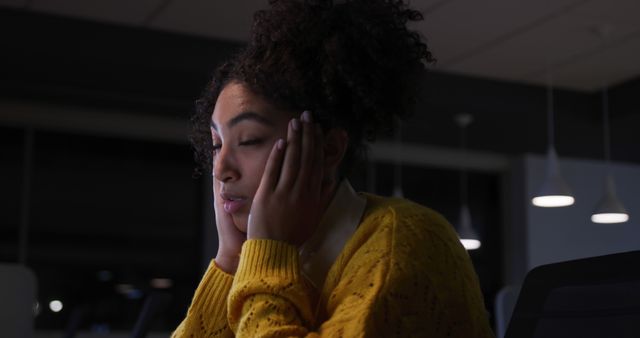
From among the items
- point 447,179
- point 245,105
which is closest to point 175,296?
point 447,179

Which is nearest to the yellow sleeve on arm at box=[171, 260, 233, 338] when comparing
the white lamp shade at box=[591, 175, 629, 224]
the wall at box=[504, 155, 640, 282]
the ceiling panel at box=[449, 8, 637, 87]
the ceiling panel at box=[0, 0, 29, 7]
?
the ceiling panel at box=[0, 0, 29, 7]

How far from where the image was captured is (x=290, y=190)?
3.61 ft

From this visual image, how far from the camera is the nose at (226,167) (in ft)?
3.69

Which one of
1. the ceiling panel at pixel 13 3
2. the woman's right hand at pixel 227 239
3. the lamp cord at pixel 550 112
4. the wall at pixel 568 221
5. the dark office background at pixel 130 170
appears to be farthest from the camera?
the wall at pixel 568 221

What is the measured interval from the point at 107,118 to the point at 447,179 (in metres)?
2.90

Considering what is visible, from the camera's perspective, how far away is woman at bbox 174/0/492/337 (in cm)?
103

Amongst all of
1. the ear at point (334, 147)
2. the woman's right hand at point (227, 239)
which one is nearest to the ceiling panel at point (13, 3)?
the woman's right hand at point (227, 239)

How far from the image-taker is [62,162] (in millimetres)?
7105

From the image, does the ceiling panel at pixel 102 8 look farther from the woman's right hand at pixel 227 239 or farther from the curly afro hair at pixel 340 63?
the curly afro hair at pixel 340 63

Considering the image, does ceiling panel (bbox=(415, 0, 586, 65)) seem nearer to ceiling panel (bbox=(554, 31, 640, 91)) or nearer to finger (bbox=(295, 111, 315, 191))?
ceiling panel (bbox=(554, 31, 640, 91))

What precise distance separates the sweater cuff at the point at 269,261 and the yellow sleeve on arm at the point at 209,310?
246 mm

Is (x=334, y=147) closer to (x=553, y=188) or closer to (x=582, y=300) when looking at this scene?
(x=582, y=300)

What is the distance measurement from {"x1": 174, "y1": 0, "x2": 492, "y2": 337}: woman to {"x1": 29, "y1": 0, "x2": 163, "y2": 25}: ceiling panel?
14.1ft

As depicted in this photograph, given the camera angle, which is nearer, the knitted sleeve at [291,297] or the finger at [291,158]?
the knitted sleeve at [291,297]
